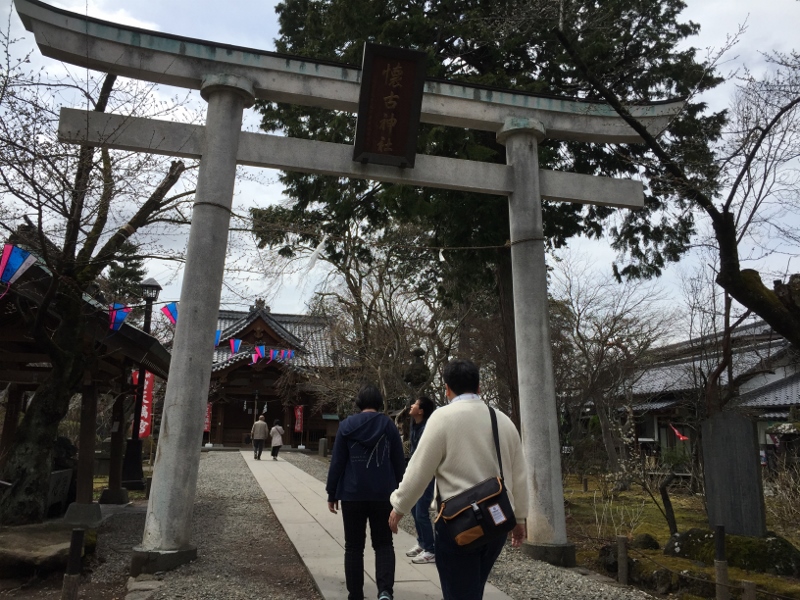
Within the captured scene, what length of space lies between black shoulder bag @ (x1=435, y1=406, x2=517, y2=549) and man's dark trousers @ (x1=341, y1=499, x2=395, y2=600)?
143cm

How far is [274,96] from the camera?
6879 mm

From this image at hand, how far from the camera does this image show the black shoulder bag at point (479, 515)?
287 centimetres

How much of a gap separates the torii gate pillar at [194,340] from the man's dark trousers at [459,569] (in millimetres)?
3505

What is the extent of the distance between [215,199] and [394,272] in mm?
9683

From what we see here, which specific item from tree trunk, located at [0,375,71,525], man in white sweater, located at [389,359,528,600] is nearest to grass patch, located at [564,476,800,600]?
man in white sweater, located at [389,359,528,600]

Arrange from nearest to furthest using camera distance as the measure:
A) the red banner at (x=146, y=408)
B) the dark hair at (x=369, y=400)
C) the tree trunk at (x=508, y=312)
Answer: the dark hair at (x=369, y=400) < the tree trunk at (x=508, y=312) < the red banner at (x=146, y=408)

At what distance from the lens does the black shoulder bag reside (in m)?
2.87

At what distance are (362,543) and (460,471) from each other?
155 centimetres

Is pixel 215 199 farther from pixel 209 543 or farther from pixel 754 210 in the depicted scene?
pixel 754 210

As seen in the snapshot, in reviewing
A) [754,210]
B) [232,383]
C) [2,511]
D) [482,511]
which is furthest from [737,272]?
[232,383]

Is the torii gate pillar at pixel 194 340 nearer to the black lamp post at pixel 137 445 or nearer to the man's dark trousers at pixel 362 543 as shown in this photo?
the man's dark trousers at pixel 362 543

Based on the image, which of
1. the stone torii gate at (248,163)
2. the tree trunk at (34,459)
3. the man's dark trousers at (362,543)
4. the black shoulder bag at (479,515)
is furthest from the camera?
the tree trunk at (34,459)

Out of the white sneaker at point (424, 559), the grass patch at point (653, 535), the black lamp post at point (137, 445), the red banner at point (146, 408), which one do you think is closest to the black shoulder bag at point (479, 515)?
the grass patch at point (653, 535)

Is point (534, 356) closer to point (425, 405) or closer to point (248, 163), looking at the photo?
point (425, 405)
